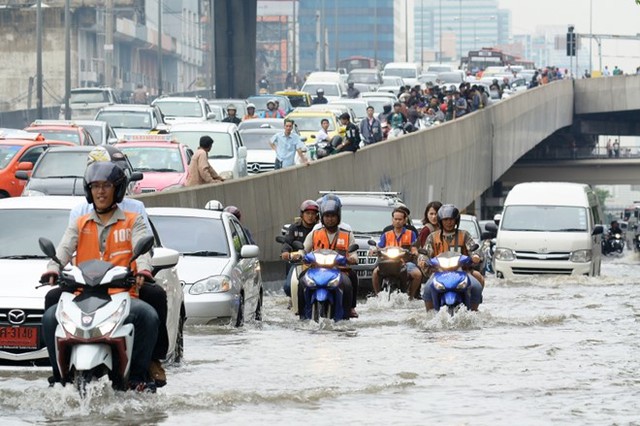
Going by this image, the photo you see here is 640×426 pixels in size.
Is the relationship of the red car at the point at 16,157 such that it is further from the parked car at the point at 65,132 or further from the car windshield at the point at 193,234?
the car windshield at the point at 193,234

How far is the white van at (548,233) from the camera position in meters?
32.8

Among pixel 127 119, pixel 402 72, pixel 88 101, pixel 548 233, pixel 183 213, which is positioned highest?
pixel 402 72

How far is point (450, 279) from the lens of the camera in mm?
18484

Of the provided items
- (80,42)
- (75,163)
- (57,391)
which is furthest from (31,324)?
(80,42)

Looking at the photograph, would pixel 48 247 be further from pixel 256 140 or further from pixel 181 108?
pixel 181 108

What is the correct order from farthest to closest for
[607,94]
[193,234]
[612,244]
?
1. [607,94]
2. [612,244]
3. [193,234]

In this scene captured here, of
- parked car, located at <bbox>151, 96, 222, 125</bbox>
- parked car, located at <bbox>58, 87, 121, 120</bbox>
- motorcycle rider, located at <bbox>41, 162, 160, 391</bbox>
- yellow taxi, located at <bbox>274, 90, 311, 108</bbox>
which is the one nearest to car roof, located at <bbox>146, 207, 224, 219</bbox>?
motorcycle rider, located at <bbox>41, 162, 160, 391</bbox>

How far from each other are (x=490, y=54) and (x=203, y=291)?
4675 inches

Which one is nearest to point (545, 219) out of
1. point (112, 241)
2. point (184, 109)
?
point (184, 109)

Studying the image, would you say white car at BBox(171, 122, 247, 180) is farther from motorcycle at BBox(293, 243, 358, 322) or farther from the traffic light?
the traffic light

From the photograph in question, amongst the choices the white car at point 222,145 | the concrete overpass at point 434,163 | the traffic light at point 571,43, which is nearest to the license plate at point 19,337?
the concrete overpass at point 434,163

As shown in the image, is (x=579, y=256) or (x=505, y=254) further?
(x=505, y=254)

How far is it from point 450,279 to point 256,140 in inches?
910

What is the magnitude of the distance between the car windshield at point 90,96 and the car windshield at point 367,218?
3437 cm
